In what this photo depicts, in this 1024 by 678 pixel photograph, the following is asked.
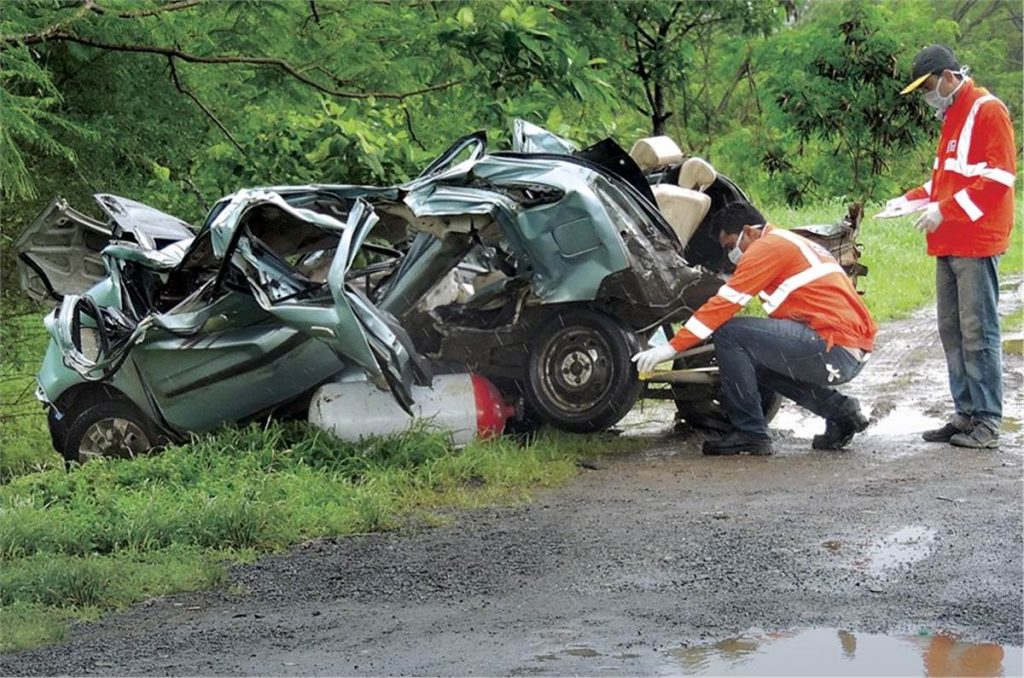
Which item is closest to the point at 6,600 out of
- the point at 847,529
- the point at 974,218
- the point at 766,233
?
the point at 847,529

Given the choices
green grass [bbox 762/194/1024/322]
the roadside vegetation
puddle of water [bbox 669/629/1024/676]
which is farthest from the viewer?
green grass [bbox 762/194/1024/322]

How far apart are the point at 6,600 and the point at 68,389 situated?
10.5ft

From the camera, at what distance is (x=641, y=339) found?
8.90 meters

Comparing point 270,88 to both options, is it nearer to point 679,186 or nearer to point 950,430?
point 679,186

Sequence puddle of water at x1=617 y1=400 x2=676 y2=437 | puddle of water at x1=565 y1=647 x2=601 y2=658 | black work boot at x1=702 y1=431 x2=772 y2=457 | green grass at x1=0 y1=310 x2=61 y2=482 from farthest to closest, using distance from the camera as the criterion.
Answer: green grass at x1=0 y1=310 x2=61 y2=482 < puddle of water at x1=617 y1=400 x2=676 y2=437 < black work boot at x1=702 y1=431 x2=772 y2=457 < puddle of water at x1=565 y1=647 x2=601 y2=658

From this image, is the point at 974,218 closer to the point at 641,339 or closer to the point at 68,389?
the point at 641,339

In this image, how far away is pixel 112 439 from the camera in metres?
9.28

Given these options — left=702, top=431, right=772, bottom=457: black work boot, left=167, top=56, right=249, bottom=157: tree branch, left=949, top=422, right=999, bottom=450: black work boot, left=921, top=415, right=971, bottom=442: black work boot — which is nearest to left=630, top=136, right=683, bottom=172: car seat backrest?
left=702, top=431, right=772, bottom=457: black work boot

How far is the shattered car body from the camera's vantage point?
334 inches

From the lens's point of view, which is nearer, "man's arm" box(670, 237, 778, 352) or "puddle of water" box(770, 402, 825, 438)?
"man's arm" box(670, 237, 778, 352)

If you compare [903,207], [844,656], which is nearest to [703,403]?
[903,207]

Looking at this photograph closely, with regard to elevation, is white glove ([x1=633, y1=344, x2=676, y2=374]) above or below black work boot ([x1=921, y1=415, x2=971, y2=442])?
above

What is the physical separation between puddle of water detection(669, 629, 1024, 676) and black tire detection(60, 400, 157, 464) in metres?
5.05

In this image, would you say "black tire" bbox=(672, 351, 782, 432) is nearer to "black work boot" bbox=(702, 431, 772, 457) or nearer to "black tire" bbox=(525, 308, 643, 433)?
"black work boot" bbox=(702, 431, 772, 457)
